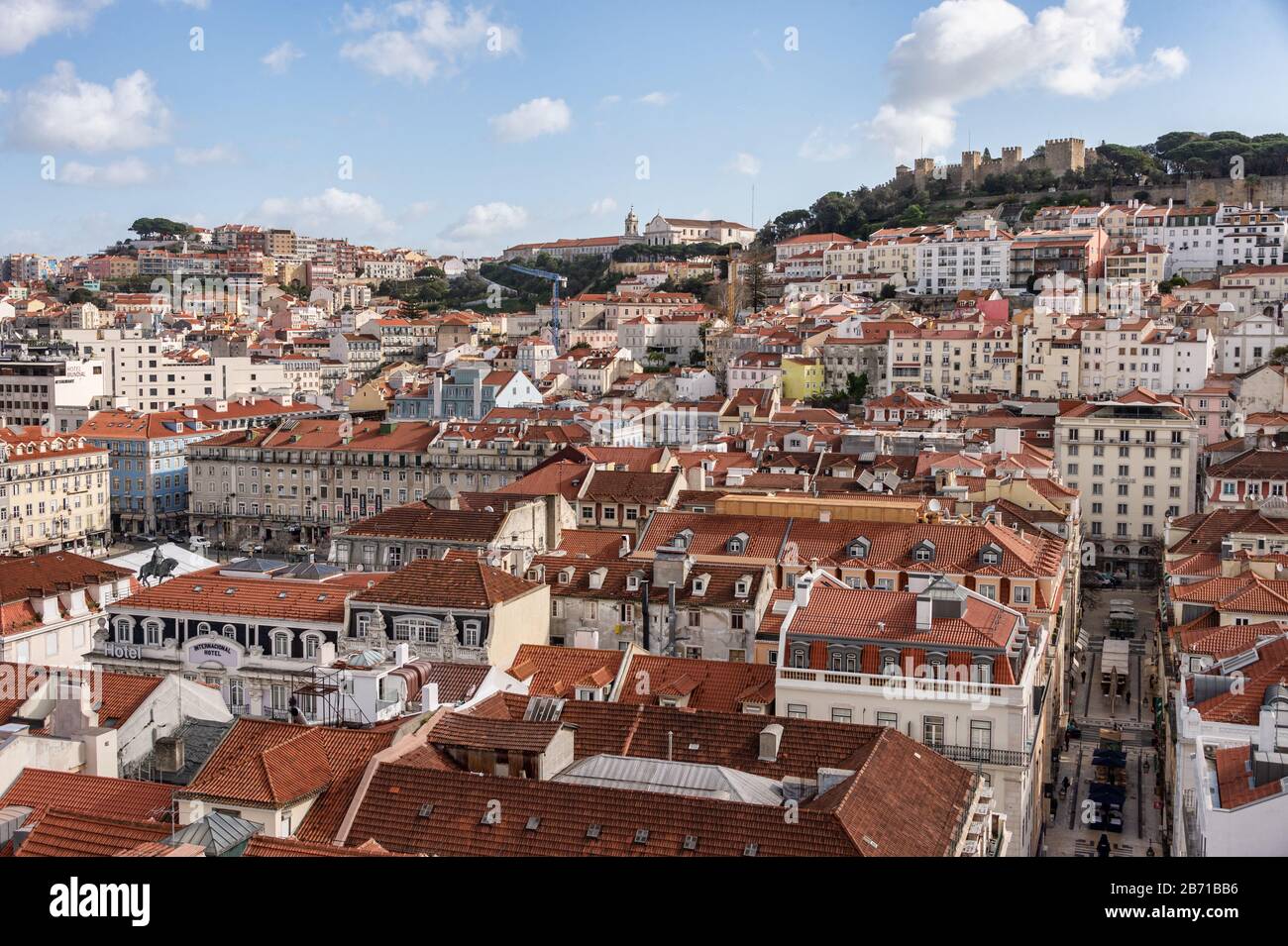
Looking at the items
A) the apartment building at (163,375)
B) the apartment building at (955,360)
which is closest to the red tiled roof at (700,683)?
the apartment building at (955,360)

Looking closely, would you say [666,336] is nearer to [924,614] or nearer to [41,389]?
[41,389]

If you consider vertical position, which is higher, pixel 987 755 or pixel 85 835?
pixel 85 835

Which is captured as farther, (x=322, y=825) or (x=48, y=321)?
(x=48, y=321)

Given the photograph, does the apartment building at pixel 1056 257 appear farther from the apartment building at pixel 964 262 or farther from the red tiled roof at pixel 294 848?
the red tiled roof at pixel 294 848

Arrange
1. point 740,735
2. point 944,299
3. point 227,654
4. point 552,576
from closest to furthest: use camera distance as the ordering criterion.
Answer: point 740,735 < point 227,654 < point 552,576 < point 944,299

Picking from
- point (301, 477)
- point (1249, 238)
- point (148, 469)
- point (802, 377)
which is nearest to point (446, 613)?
point (301, 477)
